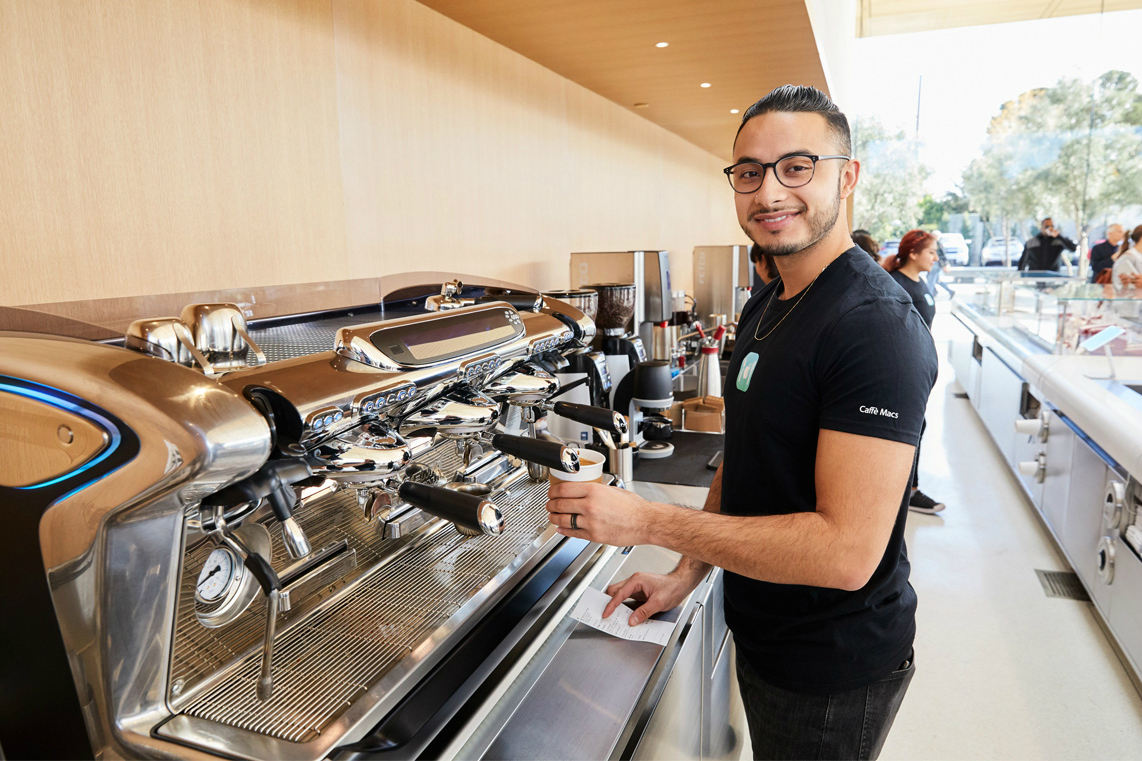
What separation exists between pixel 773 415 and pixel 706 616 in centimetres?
52

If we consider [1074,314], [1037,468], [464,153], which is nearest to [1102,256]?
[1074,314]

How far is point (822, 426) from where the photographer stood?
100 centimetres

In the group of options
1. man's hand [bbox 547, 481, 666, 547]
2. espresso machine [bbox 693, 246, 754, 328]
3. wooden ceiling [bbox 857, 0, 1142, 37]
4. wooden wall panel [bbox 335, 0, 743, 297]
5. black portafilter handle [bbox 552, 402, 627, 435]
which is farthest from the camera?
wooden ceiling [bbox 857, 0, 1142, 37]

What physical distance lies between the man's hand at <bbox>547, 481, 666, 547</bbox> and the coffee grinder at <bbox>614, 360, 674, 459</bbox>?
1107 mm

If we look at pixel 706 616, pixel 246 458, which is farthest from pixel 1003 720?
pixel 246 458

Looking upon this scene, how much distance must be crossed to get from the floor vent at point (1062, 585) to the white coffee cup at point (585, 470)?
8.89ft

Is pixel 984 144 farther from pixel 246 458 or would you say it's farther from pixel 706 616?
pixel 246 458

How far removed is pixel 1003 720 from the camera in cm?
221

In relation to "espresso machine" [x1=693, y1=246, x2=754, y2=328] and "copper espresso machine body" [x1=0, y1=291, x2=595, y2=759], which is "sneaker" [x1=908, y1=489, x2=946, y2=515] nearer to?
"espresso machine" [x1=693, y1=246, x2=754, y2=328]

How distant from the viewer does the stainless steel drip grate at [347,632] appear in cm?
79

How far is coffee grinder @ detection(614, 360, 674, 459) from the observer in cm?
221

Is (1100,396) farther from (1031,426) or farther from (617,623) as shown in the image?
(617,623)

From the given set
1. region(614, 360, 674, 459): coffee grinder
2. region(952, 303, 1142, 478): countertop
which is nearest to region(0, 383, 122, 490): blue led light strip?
A: region(614, 360, 674, 459): coffee grinder

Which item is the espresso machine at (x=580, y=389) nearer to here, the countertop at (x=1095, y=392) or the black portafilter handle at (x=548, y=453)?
the black portafilter handle at (x=548, y=453)
